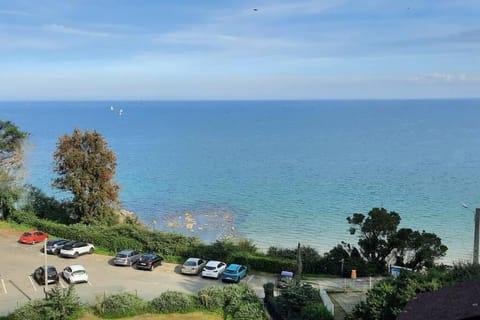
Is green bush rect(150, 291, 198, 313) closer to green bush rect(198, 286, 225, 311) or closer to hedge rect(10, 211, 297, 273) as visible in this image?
green bush rect(198, 286, 225, 311)

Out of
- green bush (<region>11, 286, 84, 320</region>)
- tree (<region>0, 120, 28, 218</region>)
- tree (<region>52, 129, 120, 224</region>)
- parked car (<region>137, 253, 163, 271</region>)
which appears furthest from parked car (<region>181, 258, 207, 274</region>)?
tree (<region>0, 120, 28, 218</region>)

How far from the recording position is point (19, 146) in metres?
46.5

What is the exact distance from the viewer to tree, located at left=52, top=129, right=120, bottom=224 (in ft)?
134

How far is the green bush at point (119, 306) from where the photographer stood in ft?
79.2

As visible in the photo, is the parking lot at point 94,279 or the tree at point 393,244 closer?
the parking lot at point 94,279

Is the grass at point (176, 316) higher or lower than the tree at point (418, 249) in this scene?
lower

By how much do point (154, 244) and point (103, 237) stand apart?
4.39 meters

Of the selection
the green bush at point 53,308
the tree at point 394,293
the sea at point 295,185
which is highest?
the tree at point 394,293

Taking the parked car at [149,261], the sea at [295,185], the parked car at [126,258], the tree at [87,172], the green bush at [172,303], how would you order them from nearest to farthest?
the green bush at [172,303], the parked car at [149,261], the parked car at [126,258], the tree at [87,172], the sea at [295,185]

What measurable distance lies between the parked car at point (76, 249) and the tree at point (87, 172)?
570 cm

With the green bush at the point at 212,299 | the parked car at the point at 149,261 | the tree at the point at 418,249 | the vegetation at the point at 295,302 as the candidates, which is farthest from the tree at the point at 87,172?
the tree at the point at 418,249

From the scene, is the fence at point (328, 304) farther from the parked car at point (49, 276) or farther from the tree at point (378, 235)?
the parked car at point (49, 276)

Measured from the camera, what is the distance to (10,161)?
151 ft

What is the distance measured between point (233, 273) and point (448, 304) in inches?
688
